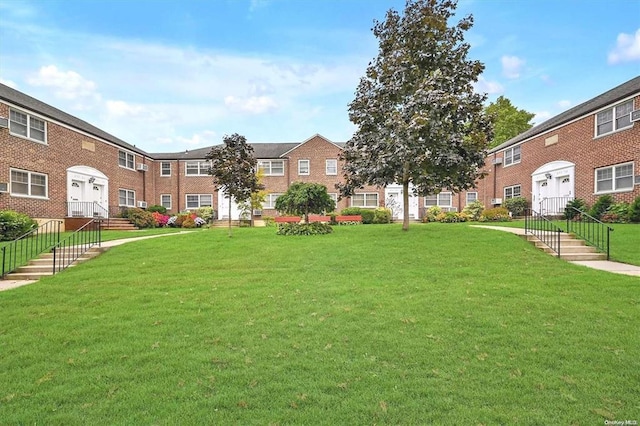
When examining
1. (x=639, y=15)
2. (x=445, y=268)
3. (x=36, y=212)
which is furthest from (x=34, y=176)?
(x=639, y=15)

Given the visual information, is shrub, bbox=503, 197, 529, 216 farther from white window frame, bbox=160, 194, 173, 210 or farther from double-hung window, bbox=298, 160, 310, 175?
white window frame, bbox=160, 194, 173, 210

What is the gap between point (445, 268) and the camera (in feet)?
28.1

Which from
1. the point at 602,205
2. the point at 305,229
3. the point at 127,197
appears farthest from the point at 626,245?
the point at 127,197

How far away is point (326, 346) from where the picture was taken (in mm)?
4484

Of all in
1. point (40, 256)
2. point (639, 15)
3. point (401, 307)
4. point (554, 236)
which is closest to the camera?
point (401, 307)

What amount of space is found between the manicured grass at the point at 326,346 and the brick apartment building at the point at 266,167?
46.4 ft

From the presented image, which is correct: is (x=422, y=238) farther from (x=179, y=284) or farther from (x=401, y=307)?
(x=179, y=284)

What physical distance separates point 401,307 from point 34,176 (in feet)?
71.7

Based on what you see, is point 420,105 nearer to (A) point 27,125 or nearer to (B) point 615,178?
(B) point 615,178

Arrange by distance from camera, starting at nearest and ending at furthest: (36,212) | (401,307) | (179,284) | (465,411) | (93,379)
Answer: (465,411), (93,379), (401,307), (179,284), (36,212)

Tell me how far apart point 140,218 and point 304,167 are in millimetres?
13706

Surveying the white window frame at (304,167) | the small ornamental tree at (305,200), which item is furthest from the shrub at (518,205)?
the white window frame at (304,167)

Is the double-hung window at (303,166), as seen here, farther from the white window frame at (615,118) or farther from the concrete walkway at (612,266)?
the concrete walkway at (612,266)

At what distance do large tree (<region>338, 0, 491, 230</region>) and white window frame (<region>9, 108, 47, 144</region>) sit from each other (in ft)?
56.5
